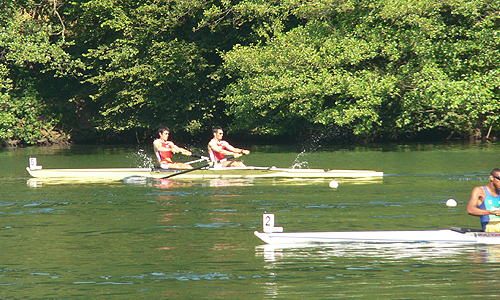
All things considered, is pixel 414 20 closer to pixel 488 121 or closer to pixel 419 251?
pixel 488 121

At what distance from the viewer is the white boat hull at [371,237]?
32.4 ft

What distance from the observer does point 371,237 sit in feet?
32.5

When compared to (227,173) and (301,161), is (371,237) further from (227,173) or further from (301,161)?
(301,161)

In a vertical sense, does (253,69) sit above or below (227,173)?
above

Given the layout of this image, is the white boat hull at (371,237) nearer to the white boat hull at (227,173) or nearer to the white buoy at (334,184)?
the white buoy at (334,184)

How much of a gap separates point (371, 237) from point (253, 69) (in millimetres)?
19429

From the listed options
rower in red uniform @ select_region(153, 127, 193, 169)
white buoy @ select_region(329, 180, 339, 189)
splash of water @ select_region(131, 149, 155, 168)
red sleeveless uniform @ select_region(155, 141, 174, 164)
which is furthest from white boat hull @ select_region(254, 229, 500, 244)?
splash of water @ select_region(131, 149, 155, 168)

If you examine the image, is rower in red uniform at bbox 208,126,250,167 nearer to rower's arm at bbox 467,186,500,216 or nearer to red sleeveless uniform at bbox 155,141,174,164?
red sleeveless uniform at bbox 155,141,174,164

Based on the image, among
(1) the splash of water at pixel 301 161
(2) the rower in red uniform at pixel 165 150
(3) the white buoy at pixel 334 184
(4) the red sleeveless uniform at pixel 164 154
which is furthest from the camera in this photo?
(1) the splash of water at pixel 301 161

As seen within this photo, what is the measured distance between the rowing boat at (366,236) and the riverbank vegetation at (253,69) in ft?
55.1

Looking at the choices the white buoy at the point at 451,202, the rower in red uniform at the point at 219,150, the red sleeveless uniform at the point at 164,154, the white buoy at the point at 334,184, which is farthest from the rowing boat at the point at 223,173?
the white buoy at the point at 451,202

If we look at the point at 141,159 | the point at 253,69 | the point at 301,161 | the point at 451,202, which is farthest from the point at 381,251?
the point at 253,69

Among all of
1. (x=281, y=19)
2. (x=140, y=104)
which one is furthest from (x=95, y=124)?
(x=281, y=19)

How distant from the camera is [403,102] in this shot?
27.8 m
